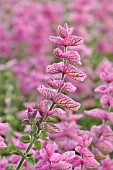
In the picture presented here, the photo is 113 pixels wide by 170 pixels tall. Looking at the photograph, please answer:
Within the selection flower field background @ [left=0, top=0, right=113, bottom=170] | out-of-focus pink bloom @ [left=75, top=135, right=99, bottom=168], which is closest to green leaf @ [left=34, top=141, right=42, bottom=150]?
flower field background @ [left=0, top=0, right=113, bottom=170]

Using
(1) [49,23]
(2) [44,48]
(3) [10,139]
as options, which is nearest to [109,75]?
(3) [10,139]

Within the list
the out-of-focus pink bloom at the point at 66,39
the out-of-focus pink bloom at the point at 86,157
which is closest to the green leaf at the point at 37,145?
the out-of-focus pink bloom at the point at 86,157

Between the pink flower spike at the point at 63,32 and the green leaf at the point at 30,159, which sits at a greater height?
the pink flower spike at the point at 63,32

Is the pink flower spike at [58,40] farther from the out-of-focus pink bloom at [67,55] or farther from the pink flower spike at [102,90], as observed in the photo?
the pink flower spike at [102,90]

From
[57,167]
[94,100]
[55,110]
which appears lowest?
[94,100]

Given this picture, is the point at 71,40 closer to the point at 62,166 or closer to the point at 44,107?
the point at 44,107

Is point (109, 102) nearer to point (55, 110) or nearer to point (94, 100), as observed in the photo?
point (55, 110)

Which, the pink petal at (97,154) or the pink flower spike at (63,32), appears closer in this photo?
the pink flower spike at (63,32)

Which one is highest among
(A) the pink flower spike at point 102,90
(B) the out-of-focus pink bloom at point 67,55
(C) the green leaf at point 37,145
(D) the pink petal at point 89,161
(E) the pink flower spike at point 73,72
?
(B) the out-of-focus pink bloom at point 67,55
